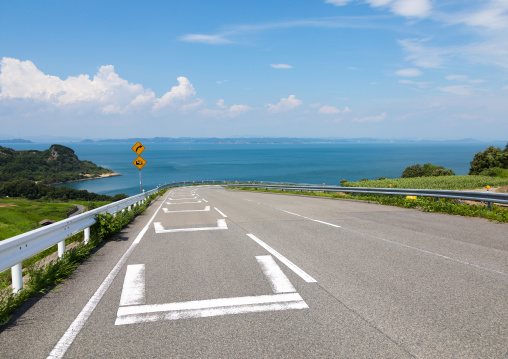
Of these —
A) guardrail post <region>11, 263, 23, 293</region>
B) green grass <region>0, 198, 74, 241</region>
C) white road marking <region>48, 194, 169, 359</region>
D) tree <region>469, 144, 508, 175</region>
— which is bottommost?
green grass <region>0, 198, 74, 241</region>

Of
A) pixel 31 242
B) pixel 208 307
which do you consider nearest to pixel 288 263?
pixel 208 307

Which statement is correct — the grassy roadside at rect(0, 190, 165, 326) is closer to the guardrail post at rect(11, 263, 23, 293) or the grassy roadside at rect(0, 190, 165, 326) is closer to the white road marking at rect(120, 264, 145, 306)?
the guardrail post at rect(11, 263, 23, 293)

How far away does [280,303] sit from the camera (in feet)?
15.4

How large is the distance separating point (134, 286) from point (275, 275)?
2239 mm

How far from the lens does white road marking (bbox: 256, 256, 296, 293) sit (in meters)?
5.28

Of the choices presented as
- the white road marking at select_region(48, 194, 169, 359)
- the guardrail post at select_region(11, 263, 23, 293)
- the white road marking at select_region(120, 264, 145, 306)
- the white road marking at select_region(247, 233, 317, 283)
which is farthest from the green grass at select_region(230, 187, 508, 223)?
the guardrail post at select_region(11, 263, 23, 293)

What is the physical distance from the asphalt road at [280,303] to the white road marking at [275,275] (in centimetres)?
2

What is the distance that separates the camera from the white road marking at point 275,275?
5.28 m

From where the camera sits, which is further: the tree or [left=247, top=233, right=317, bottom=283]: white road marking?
the tree

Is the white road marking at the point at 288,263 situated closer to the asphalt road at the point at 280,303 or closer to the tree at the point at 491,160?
the asphalt road at the point at 280,303

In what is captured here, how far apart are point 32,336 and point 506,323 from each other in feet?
17.2

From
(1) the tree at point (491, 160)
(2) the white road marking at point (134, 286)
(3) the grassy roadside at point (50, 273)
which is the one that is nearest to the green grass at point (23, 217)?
(3) the grassy roadside at point (50, 273)

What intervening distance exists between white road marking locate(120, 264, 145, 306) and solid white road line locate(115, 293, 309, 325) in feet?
0.89

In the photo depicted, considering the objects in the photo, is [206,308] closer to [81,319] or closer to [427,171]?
[81,319]
